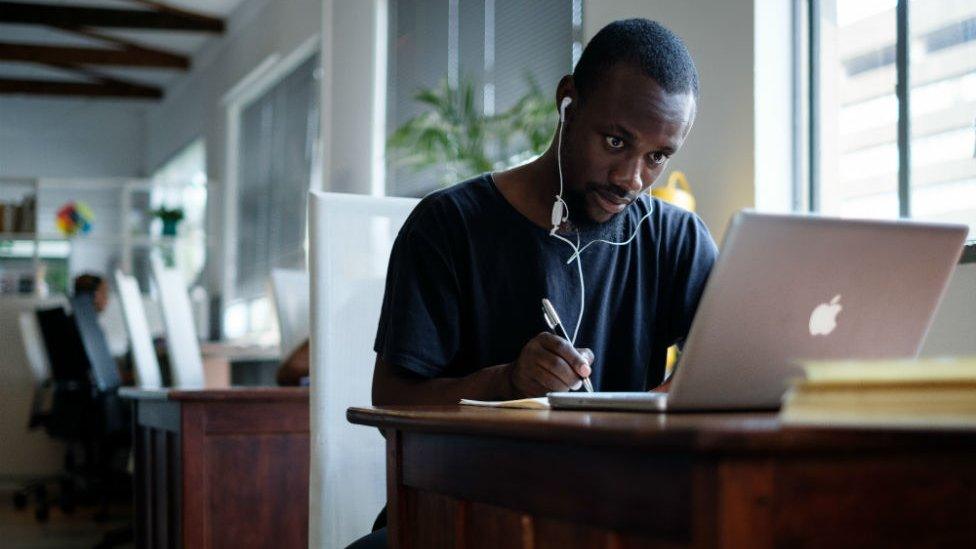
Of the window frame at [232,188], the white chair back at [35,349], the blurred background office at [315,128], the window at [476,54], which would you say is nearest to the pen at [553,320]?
the blurred background office at [315,128]

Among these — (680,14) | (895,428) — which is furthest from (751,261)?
(680,14)

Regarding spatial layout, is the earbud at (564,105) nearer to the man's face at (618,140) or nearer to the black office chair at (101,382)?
the man's face at (618,140)

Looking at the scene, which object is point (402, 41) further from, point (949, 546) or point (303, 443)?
point (949, 546)

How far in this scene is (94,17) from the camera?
805 centimetres

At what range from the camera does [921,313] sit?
3.44ft

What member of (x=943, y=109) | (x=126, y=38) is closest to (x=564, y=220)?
(x=943, y=109)

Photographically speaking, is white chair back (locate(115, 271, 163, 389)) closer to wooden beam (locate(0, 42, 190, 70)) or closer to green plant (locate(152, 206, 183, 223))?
green plant (locate(152, 206, 183, 223))

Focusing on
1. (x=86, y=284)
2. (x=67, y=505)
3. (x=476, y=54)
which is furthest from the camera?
(x=86, y=284)

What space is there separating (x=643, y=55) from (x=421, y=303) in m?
0.47

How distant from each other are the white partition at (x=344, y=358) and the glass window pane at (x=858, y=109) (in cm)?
142

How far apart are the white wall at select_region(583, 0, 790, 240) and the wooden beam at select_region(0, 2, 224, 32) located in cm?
566

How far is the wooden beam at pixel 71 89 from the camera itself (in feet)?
34.3

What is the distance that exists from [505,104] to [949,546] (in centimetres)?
420

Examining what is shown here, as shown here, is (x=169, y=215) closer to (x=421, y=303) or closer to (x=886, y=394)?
(x=421, y=303)
